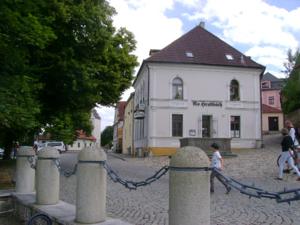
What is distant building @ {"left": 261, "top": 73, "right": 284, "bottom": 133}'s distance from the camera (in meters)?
75.4

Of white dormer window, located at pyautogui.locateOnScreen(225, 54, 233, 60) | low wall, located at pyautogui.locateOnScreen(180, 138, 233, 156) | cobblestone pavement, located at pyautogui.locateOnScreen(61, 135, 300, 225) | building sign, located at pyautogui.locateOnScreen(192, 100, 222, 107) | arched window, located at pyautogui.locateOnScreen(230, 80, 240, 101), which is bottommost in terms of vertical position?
cobblestone pavement, located at pyautogui.locateOnScreen(61, 135, 300, 225)

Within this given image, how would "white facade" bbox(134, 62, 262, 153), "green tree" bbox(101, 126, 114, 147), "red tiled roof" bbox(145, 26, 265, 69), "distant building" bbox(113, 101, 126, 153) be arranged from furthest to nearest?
"green tree" bbox(101, 126, 114, 147)
"distant building" bbox(113, 101, 126, 153)
"red tiled roof" bbox(145, 26, 265, 69)
"white facade" bbox(134, 62, 262, 153)

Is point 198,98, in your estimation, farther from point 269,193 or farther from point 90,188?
point 269,193

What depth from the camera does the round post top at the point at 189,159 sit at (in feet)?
15.4

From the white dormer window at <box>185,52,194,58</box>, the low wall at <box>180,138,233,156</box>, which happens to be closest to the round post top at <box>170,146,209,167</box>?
the low wall at <box>180,138,233,156</box>

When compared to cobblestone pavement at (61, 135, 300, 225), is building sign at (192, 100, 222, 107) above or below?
above

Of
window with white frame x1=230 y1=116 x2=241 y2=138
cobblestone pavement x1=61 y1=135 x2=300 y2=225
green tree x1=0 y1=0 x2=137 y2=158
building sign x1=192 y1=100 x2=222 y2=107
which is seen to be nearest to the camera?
cobblestone pavement x1=61 y1=135 x2=300 y2=225

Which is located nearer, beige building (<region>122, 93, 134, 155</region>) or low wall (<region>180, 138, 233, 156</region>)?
low wall (<region>180, 138, 233, 156</region>)

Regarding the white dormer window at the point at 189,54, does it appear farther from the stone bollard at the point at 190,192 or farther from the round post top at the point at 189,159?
the stone bollard at the point at 190,192

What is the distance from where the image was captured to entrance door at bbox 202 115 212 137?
1634 inches

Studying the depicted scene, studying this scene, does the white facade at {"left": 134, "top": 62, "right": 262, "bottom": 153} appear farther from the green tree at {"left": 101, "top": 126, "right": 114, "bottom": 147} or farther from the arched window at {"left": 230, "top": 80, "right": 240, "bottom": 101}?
the green tree at {"left": 101, "top": 126, "right": 114, "bottom": 147}

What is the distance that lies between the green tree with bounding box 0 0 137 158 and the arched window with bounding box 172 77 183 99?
53.8 ft

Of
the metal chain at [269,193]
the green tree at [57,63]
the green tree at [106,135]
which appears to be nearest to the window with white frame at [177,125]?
the green tree at [57,63]

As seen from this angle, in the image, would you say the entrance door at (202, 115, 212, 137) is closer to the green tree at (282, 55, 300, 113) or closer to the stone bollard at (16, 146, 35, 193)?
the green tree at (282, 55, 300, 113)
